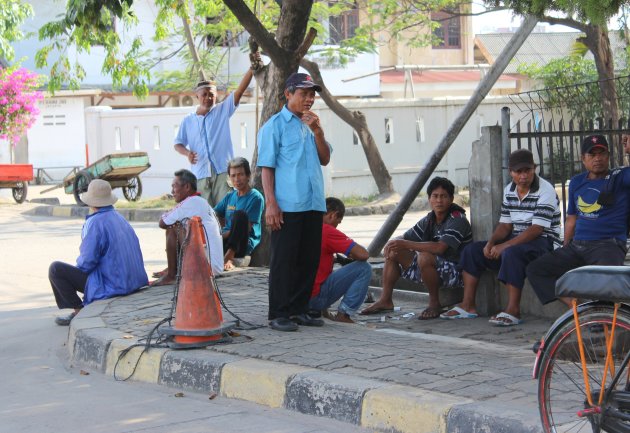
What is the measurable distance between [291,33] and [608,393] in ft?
22.3

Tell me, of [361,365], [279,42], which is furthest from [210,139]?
[361,365]

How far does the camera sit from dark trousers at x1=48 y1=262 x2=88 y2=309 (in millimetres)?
9023

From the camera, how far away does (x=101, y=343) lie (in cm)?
762

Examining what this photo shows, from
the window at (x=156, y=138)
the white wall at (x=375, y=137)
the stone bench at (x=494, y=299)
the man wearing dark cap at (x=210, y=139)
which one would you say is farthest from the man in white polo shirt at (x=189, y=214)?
the window at (x=156, y=138)

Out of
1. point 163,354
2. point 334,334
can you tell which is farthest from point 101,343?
point 334,334

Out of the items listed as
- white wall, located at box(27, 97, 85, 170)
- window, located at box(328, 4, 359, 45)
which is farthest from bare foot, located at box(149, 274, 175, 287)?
window, located at box(328, 4, 359, 45)

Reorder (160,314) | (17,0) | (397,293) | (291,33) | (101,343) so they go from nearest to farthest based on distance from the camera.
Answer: (101,343) → (160,314) → (397,293) → (291,33) → (17,0)

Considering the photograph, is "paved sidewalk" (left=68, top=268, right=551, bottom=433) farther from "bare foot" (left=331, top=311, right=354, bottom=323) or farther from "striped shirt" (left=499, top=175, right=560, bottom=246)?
"striped shirt" (left=499, top=175, right=560, bottom=246)

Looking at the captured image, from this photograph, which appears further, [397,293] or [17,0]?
[17,0]

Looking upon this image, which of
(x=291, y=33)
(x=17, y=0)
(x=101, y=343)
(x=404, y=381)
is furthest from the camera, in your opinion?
(x=17, y=0)

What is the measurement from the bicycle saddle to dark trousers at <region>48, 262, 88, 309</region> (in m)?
5.46

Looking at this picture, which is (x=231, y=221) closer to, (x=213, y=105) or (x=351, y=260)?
(x=213, y=105)

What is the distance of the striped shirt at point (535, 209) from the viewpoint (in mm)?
8055

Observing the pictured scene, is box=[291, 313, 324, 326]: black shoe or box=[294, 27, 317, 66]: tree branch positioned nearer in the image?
box=[291, 313, 324, 326]: black shoe
